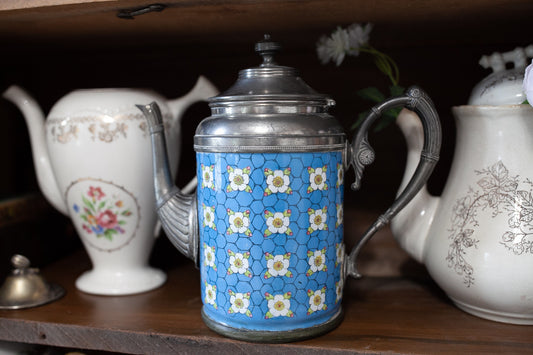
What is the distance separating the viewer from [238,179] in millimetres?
537

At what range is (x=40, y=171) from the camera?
2.54ft

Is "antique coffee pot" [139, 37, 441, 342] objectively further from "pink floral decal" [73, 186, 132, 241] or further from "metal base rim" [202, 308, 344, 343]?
"pink floral decal" [73, 186, 132, 241]

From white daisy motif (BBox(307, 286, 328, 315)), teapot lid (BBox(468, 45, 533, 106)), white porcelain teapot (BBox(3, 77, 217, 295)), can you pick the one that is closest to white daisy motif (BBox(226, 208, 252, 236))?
white daisy motif (BBox(307, 286, 328, 315))

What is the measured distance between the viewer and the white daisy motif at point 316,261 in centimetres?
55

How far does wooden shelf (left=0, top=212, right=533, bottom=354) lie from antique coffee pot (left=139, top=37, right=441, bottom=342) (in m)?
0.03

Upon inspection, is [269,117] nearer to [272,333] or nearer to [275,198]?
[275,198]

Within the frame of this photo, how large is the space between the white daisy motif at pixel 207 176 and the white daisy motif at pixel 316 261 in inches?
5.3

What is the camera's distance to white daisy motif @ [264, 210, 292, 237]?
535 millimetres

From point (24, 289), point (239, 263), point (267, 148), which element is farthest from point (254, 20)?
point (24, 289)

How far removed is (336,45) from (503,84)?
23 cm

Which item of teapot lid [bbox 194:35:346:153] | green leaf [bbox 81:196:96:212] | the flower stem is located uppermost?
the flower stem

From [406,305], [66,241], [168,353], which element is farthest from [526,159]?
[66,241]

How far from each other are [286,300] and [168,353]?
16 cm

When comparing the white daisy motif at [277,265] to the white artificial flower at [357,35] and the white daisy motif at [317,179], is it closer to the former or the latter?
the white daisy motif at [317,179]
